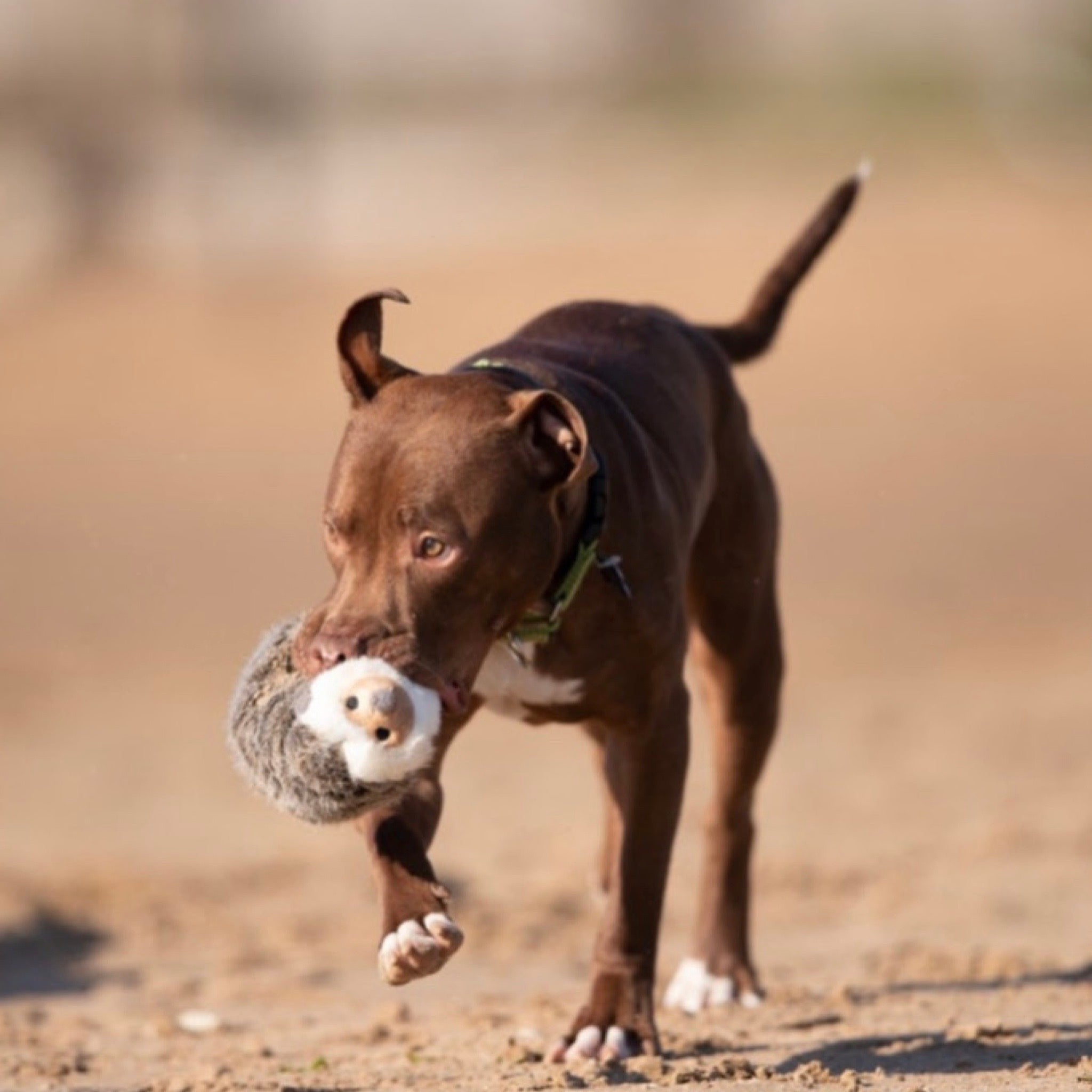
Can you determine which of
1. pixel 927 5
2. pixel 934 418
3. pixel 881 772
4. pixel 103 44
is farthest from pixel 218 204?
pixel 881 772

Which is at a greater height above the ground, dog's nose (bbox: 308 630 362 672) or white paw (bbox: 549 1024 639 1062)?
dog's nose (bbox: 308 630 362 672)

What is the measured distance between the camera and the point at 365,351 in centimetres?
566

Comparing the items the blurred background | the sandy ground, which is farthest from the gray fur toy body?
the blurred background

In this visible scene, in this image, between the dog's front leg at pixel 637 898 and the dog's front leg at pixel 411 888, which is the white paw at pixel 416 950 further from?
the dog's front leg at pixel 637 898

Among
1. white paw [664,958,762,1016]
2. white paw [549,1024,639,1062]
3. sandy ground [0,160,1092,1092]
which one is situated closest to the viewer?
white paw [549,1024,639,1062]

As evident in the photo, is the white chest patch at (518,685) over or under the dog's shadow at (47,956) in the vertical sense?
under

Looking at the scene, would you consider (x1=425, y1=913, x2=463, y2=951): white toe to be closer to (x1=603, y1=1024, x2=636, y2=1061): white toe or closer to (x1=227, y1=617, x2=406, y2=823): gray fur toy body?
(x1=227, y1=617, x2=406, y2=823): gray fur toy body

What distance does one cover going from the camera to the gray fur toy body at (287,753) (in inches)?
204

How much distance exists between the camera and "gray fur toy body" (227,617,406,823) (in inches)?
Answer: 204

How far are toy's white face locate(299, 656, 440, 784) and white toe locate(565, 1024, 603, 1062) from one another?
3.67 ft

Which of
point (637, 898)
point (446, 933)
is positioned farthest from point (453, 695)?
point (637, 898)

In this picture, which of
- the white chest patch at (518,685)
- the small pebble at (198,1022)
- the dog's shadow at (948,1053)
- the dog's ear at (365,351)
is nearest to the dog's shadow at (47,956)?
the small pebble at (198,1022)

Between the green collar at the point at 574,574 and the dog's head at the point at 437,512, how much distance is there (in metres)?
0.06

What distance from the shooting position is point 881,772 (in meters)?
11.3
